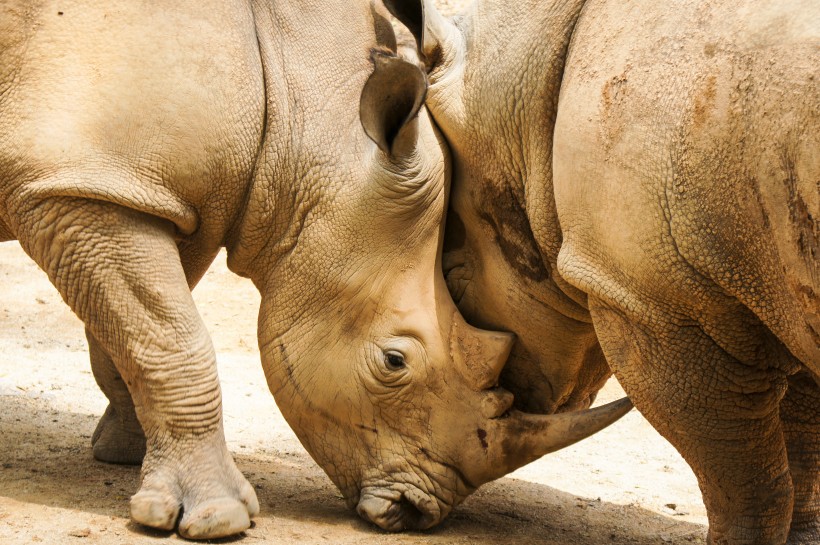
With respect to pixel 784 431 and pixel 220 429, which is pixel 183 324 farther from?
pixel 784 431

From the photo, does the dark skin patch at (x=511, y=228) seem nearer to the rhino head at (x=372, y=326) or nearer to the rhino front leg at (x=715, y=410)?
the rhino head at (x=372, y=326)

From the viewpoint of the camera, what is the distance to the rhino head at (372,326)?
16.1ft

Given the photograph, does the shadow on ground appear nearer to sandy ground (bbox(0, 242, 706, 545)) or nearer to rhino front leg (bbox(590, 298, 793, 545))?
sandy ground (bbox(0, 242, 706, 545))

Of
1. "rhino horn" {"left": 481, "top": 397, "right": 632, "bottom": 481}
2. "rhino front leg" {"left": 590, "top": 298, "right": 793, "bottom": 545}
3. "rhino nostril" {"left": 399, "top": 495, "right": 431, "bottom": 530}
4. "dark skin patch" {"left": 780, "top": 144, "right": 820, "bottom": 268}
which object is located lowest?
"rhino nostril" {"left": 399, "top": 495, "right": 431, "bottom": 530}

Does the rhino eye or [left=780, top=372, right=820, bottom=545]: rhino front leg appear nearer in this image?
[left=780, top=372, right=820, bottom=545]: rhino front leg

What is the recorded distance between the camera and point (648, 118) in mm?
3840

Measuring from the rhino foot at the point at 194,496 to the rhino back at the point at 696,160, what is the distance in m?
1.53

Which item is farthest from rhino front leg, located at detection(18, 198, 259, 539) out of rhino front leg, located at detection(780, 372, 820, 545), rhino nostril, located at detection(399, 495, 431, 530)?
rhino front leg, located at detection(780, 372, 820, 545)

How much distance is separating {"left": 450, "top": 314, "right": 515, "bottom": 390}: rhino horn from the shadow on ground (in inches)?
26.0

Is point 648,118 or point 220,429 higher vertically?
point 648,118

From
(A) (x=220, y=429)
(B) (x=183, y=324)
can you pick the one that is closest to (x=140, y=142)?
(B) (x=183, y=324)

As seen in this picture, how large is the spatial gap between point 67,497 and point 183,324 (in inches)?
36.0

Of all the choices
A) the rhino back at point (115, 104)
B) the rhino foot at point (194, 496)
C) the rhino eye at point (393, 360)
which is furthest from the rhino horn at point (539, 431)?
the rhino back at point (115, 104)

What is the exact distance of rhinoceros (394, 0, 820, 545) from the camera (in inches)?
137
